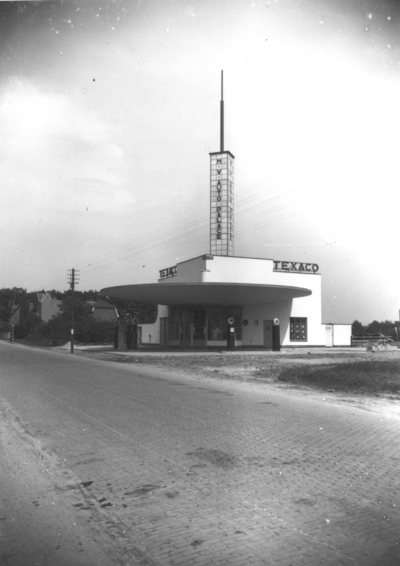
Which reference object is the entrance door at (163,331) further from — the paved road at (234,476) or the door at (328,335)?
the paved road at (234,476)

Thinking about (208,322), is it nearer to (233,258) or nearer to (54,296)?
(233,258)

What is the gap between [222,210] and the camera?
47.9 metres

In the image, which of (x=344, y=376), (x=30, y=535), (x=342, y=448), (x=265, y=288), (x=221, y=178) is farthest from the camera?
(x=221, y=178)

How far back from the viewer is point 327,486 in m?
5.26

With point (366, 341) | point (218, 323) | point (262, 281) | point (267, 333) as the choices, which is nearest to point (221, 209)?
point (262, 281)

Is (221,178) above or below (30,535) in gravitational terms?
above

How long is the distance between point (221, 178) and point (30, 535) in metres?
45.9

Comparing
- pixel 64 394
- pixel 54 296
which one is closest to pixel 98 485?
pixel 64 394

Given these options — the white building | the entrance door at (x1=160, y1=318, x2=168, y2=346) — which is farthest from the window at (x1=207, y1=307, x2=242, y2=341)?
the entrance door at (x1=160, y1=318, x2=168, y2=346)

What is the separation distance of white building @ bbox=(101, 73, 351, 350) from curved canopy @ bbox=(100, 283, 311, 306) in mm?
88

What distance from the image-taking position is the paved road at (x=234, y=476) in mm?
3867

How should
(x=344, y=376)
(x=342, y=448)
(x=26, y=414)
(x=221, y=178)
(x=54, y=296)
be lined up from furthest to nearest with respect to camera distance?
(x=54, y=296)
(x=221, y=178)
(x=344, y=376)
(x=26, y=414)
(x=342, y=448)

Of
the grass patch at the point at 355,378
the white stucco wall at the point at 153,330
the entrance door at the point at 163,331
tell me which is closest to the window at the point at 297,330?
the entrance door at the point at 163,331

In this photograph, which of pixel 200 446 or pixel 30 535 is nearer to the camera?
pixel 30 535
